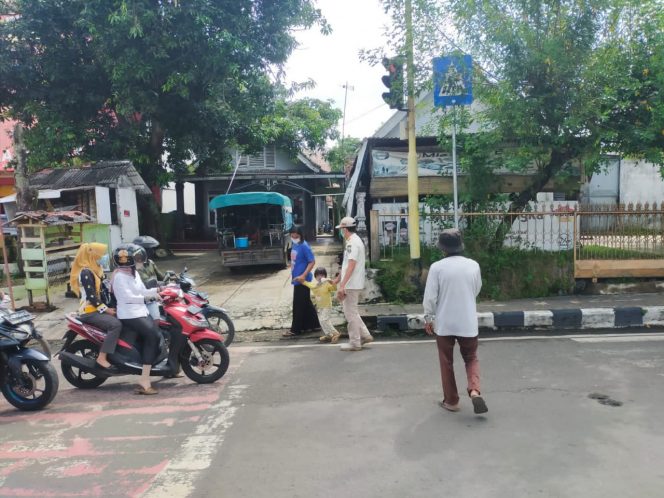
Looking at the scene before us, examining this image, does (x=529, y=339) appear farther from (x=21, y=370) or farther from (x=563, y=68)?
(x=21, y=370)

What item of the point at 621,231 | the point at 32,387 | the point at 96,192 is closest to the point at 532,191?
the point at 621,231

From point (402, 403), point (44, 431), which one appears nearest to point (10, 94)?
point (44, 431)

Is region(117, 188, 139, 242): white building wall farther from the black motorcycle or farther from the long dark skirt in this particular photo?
the black motorcycle

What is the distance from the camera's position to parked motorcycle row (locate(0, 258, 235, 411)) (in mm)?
4805

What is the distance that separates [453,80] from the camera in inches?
332

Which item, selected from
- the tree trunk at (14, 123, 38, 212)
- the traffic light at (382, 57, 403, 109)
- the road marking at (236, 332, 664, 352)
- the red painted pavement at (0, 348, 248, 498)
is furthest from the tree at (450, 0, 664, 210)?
the tree trunk at (14, 123, 38, 212)

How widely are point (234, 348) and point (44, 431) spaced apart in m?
2.96

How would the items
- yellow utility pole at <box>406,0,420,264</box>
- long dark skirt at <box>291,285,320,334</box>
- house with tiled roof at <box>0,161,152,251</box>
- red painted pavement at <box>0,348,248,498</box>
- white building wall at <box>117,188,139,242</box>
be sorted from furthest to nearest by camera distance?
white building wall at <box>117,188,139,242</box> → house with tiled roof at <box>0,161,152,251</box> → yellow utility pole at <box>406,0,420,264</box> → long dark skirt at <box>291,285,320,334</box> → red painted pavement at <box>0,348,248,498</box>

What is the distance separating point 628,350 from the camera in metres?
6.10

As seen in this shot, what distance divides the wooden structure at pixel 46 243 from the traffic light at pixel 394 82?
6.56 metres

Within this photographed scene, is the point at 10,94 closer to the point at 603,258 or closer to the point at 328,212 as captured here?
the point at 603,258

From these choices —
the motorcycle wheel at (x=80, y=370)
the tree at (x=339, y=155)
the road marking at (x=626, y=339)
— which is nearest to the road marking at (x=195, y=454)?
the motorcycle wheel at (x=80, y=370)

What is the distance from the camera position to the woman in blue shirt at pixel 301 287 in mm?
7344

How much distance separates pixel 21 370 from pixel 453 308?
3956 mm
